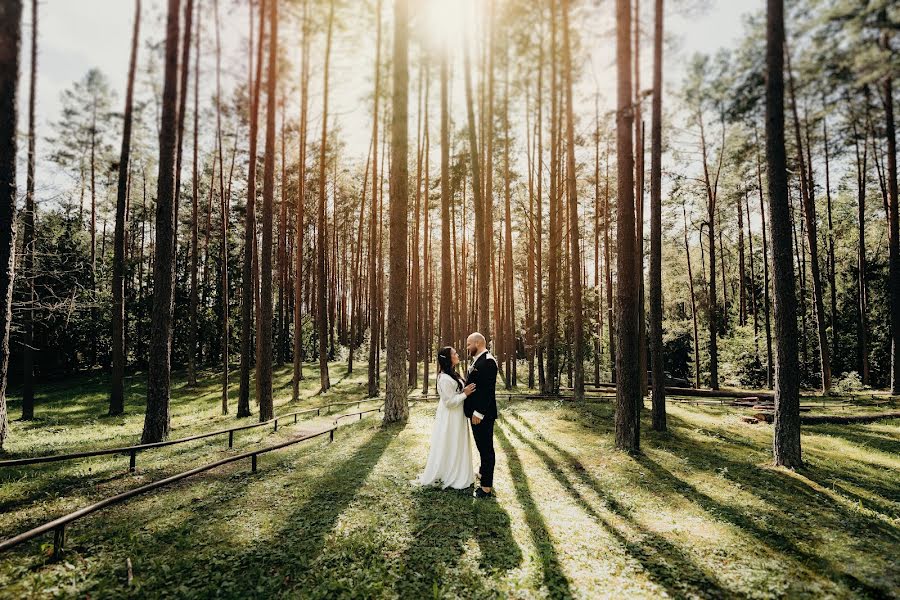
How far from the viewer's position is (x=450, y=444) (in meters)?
6.20

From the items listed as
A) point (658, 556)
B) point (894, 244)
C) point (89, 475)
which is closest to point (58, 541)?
point (89, 475)

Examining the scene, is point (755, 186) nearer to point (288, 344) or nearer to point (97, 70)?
point (288, 344)

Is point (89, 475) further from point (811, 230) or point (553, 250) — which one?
point (811, 230)

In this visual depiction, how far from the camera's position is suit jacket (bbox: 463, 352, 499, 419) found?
19.6 ft

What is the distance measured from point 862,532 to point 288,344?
1271 inches

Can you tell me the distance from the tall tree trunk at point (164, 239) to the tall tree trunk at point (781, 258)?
38.7ft

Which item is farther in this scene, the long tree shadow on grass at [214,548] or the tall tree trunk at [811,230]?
the tall tree trunk at [811,230]

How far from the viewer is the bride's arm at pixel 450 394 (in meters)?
6.06

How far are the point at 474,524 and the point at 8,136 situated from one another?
33.3 feet

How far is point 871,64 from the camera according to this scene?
596 cm

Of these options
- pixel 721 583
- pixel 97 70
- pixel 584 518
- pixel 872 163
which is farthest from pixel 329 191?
pixel 872 163

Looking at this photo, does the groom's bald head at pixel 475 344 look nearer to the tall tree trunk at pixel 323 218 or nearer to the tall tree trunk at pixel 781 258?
the tall tree trunk at pixel 781 258

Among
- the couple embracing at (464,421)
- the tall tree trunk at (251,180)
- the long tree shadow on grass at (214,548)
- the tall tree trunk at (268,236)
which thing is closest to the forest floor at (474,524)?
the long tree shadow on grass at (214,548)

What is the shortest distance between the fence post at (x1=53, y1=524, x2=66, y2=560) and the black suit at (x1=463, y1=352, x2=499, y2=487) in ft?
15.1
